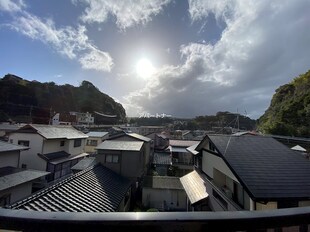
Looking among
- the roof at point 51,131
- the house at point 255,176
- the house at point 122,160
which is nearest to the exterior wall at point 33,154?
the roof at point 51,131

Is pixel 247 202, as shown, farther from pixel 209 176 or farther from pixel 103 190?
pixel 103 190

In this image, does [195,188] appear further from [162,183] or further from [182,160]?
[182,160]

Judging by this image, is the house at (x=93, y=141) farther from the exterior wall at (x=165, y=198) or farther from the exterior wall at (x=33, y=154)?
the exterior wall at (x=165, y=198)

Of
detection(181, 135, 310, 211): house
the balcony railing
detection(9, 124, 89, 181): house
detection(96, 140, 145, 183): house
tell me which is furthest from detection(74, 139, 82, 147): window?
the balcony railing

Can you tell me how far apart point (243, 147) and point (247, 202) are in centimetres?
328

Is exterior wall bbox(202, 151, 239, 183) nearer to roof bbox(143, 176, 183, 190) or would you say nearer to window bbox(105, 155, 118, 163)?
roof bbox(143, 176, 183, 190)

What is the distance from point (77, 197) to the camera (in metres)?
8.91

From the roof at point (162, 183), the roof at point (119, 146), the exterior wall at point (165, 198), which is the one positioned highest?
the roof at point (119, 146)

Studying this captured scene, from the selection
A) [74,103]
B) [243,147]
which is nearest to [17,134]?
[243,147]

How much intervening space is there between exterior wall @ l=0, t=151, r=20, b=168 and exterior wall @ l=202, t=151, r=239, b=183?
1452 cm

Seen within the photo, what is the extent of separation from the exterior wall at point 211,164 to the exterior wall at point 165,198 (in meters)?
5.02

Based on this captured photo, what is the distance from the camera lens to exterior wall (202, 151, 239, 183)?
913cm

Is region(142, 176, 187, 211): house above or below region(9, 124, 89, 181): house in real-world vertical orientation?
below

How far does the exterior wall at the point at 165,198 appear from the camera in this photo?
16062 millimetres
